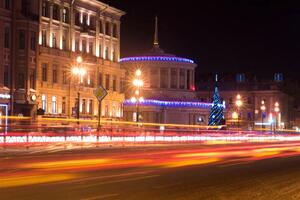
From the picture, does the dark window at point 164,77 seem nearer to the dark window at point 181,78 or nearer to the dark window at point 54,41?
the dark window at point 181,78

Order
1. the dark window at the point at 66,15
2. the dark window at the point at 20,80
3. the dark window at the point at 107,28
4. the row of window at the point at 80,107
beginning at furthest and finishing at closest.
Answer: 1. the dark window at the point at 107,28
2. the dark window at the point at 66,15
3. the row of window at the point at 80,107
4. the dark window at the point at 20,80

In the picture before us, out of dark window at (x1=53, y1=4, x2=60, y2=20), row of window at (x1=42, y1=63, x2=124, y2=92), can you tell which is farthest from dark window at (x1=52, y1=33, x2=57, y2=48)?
row of window at (x1=42, y1=63, x2=124, y2=92)

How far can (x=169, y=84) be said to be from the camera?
4631 inches

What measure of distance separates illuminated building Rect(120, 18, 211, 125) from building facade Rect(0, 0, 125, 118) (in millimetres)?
24329

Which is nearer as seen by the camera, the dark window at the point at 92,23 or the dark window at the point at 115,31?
the dark window at the point at 92,23

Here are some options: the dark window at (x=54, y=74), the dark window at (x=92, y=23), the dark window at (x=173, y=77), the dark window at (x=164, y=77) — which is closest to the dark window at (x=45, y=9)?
the dark window at (x=54, y=74)

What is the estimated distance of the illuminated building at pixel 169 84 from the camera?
108 meters

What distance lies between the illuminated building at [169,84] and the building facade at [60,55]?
24329 millimetres

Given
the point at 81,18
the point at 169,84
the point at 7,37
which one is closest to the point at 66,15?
the point at 81,18

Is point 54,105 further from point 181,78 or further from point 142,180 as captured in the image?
point 181,78

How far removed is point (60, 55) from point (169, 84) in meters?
50.5

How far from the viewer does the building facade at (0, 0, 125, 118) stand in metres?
59.6

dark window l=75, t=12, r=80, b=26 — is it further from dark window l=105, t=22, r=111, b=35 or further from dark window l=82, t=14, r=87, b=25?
dark window l=105, t=22, r=111, b=35

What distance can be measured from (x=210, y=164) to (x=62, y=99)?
1810 inches
